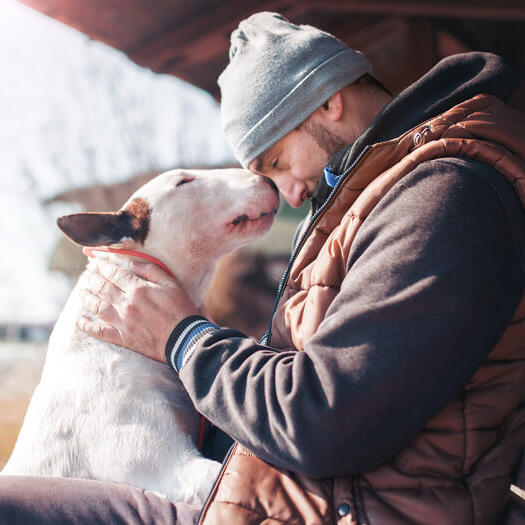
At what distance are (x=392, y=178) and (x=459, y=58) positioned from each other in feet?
1.80

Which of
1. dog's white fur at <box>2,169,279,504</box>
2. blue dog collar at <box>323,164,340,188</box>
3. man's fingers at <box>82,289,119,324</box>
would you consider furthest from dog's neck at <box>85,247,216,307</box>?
blue dog collar at <box>323,164,340,188</box>

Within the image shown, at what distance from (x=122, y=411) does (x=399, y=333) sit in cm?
109

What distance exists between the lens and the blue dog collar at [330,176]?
184 centimetres

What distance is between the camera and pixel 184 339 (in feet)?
5.07

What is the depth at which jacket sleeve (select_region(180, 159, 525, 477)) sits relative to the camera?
1.13m

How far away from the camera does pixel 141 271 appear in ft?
6.79

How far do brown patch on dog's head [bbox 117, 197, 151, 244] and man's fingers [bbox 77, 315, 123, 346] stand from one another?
1.34 feet

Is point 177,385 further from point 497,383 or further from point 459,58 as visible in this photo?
point 459,58

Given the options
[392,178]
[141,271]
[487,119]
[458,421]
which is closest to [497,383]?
[458,421]

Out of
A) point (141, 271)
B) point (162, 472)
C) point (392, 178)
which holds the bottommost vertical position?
point (162, 472)

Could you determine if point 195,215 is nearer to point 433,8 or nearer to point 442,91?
point 442,91

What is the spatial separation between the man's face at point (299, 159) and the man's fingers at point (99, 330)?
0.79m

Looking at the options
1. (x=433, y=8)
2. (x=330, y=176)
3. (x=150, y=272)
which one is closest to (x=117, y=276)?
(x=150, y=272)

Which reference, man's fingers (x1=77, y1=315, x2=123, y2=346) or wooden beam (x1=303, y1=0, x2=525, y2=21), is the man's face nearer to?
man's fingers (x1=77, y1=315, x2=123, y2=346)
